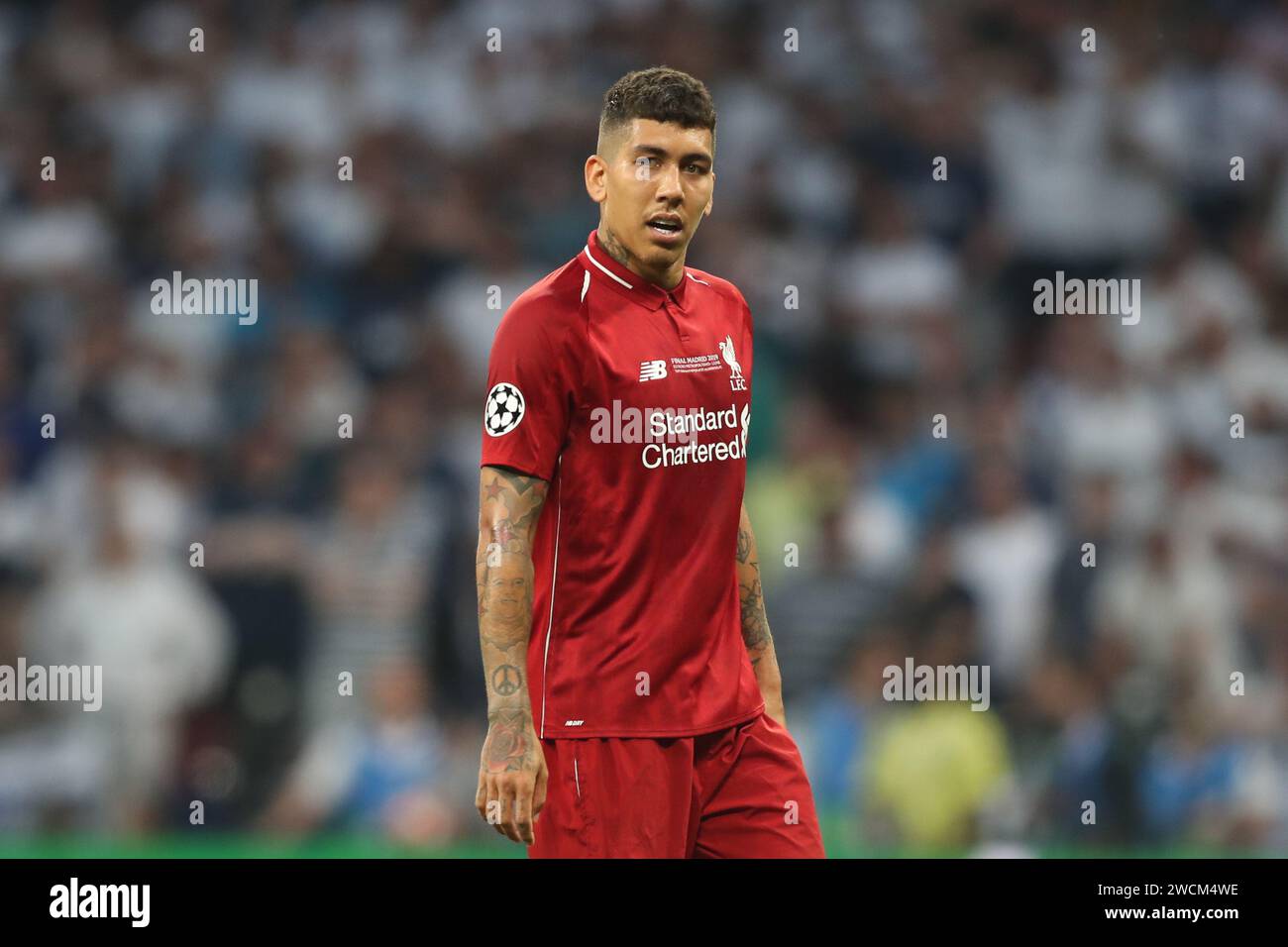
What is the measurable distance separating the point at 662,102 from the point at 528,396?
764 millimetres

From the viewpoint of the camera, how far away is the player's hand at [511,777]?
403 cm

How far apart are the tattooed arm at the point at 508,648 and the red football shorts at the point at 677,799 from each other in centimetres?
13

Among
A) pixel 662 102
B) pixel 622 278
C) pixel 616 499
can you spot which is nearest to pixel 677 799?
pixel 616 499

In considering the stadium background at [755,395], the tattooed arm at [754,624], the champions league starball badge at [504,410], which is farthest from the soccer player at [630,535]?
the stadium background at [755,395]

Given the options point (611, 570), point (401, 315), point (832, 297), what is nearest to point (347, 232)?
point (401, 315)

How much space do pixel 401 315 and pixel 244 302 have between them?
849 millimetres

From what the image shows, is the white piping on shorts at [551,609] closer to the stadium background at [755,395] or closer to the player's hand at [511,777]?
the player's hand at [511,777]

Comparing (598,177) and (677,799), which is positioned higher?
(598,177)

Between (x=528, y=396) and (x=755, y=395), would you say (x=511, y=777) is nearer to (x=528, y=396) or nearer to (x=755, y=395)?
(x=528, y=396)

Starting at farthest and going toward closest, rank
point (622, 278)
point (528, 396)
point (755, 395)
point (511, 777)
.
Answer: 1. point (755, 395)
2. point (622, 278)
3. point (528, 396)
4. point (511, 777)

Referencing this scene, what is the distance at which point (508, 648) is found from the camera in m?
4.12

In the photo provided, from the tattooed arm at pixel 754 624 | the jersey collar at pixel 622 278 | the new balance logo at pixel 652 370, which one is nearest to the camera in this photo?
the new balance logo at pixel 652 370
